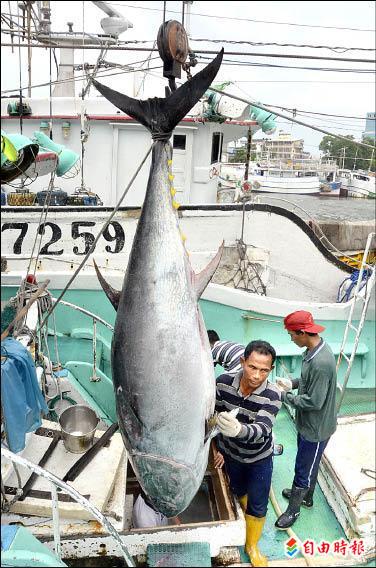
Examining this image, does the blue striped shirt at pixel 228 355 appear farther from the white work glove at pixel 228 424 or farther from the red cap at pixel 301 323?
the white work glove at pixel 228 424

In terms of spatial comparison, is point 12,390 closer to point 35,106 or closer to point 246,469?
point 246,469

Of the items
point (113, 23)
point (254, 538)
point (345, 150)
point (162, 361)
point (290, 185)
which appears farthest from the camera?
point (290, 185)

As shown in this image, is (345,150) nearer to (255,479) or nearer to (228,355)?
(228,355)

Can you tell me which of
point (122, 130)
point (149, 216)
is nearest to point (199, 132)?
point (122, 130)

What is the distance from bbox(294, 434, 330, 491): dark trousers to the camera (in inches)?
116

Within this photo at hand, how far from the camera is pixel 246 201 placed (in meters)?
6.71

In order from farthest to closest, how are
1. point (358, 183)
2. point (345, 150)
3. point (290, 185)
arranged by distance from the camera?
point (358, 183), point (290, 185), point (345, 150)

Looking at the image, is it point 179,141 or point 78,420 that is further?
point 179,141

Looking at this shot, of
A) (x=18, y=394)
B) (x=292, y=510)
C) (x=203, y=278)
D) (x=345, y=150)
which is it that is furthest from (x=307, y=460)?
(x=345, y=150)

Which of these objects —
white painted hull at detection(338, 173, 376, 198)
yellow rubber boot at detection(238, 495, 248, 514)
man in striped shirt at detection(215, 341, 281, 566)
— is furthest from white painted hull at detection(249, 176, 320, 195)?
man in striped shirt at detection(215, 341, 281, 566)

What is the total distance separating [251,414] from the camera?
7.92 ft

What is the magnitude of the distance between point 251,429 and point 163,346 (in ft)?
2.65

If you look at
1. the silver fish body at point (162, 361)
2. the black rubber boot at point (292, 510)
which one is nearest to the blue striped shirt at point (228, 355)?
the black rubber boot at point (292, 510)

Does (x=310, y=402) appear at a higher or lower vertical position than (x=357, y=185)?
lower
